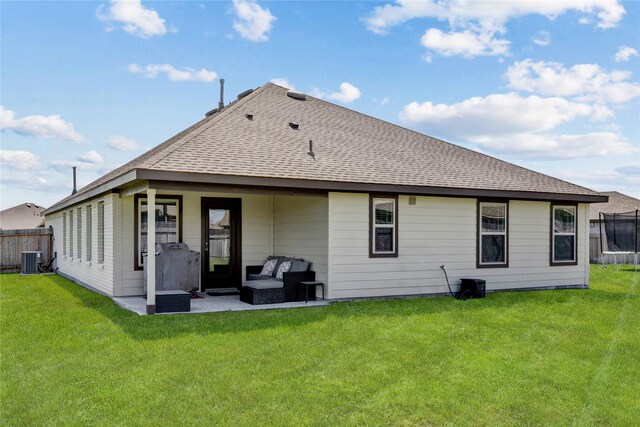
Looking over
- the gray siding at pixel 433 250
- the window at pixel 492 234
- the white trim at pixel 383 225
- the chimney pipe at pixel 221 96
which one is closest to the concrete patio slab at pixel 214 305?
the gray siding at pixel 433 250

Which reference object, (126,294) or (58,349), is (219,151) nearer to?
(126,294)

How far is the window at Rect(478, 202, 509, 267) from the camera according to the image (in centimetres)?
1208

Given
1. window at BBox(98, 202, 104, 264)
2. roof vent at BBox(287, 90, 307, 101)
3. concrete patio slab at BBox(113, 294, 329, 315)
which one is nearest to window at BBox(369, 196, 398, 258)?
concrete patio slab at BBox(113, 294, 329, 315)

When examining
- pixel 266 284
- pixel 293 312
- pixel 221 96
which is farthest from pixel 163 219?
pixel 221 96

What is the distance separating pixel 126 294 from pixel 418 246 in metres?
6.18

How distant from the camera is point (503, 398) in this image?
4758 millimetres

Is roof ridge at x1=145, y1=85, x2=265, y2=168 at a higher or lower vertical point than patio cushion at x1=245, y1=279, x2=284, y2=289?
higher

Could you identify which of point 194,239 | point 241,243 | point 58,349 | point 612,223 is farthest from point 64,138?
point 612,223

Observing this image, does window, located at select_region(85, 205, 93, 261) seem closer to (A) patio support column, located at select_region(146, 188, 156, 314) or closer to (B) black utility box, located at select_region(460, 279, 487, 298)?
(A) patio support column, located at select_region(146, 188, 156, 314)

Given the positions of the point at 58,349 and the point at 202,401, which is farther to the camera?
the point at 58,349

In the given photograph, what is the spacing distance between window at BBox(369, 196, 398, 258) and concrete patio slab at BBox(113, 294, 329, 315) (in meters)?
1.59

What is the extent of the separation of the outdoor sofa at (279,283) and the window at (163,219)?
198 cm

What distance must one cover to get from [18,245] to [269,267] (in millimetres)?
13275

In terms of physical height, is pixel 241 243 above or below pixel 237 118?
below
